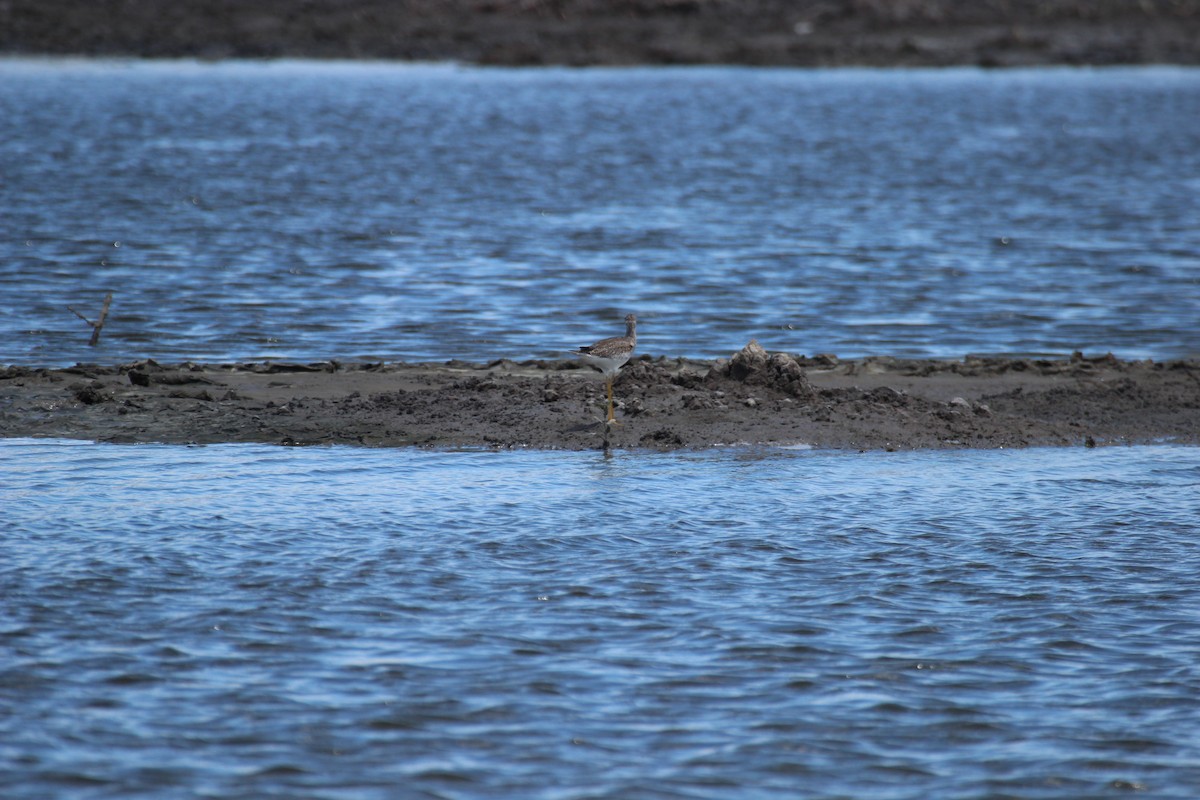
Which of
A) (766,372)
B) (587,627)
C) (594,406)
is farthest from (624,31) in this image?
(587,627)

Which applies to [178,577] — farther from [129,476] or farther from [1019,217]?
[1019,217]

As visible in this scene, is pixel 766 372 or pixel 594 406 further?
pixel 766 372

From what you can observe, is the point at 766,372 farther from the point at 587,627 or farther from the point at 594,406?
the point at 587,627

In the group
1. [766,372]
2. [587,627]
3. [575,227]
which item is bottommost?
[587,627]

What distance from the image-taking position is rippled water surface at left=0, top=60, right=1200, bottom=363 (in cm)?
1914

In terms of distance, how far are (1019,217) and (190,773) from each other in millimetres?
27347

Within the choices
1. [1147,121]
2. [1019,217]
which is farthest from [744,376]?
[1147,121]

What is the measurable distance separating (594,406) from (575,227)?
14.6 metres

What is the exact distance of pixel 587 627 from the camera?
922 centimetres

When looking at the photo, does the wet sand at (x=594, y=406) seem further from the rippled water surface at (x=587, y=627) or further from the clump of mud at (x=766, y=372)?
the rippled water surface at (x=587, y=627)

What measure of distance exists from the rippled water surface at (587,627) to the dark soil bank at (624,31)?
67983 millimetres

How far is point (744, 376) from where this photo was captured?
49.7ft

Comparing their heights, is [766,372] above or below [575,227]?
below

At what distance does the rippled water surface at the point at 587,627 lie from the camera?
24.5ft
